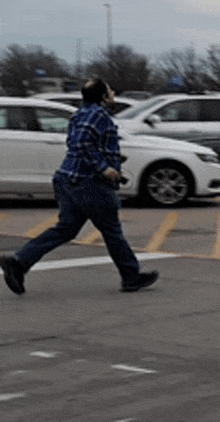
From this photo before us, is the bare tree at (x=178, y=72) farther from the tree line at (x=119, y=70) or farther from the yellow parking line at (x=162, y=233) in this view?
the yellow parking line at (x=162, y=233)

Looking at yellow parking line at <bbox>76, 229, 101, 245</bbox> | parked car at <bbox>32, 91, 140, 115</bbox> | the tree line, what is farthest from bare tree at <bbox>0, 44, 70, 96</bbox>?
yellow parking line at <bbox>76, 229, 101, 245</bbox>

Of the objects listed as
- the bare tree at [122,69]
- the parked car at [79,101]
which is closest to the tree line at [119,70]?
the bare tree at [122,69]

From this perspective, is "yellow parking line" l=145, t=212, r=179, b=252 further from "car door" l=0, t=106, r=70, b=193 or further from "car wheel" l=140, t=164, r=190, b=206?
"car door" l=0, t=106, r=70, b=193

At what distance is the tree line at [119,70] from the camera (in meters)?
63.1

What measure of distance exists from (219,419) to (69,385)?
91 cm

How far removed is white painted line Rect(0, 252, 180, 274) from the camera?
32.0 feet

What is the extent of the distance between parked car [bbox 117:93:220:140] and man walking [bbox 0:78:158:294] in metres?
9.95

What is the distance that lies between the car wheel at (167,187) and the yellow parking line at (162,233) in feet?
2.68

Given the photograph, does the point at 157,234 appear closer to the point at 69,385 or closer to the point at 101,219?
the point at 101,219

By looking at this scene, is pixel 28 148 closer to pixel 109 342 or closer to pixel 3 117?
pixel 3 117

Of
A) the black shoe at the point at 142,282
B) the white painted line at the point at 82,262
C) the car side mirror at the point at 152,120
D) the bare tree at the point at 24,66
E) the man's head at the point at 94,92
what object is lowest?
the bare tree at the point at 24,66

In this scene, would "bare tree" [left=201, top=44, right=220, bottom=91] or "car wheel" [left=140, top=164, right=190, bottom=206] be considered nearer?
"car wheel" [left=140, top=164, right=190, bottom=206]

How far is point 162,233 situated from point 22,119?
3944 millimetres

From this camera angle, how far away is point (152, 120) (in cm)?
1814
